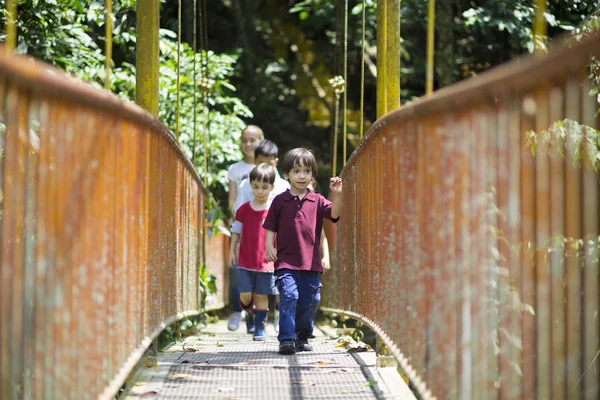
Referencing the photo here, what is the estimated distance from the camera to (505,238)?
8.02ft

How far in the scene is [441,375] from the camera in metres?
2.76

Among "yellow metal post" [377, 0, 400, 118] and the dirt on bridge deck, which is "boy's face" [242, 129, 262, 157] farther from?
the dirt on bridge deck

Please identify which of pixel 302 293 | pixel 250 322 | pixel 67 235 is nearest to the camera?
pixel 67 235

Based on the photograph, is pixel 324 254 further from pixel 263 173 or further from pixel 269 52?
pixel 269 52

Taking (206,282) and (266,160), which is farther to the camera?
(206,282)

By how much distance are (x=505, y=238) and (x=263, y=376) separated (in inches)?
75.2

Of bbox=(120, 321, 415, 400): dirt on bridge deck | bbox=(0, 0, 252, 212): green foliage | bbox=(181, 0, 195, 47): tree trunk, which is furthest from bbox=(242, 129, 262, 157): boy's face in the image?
bbox=(181, 0, 195, 47): tree trunk

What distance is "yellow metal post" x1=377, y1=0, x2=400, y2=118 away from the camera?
5.23 meters

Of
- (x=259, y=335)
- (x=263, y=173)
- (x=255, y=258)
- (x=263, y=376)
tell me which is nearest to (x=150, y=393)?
(x=263, y=376)

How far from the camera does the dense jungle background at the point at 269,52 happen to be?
7.96m

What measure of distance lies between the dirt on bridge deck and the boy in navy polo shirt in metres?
0.26

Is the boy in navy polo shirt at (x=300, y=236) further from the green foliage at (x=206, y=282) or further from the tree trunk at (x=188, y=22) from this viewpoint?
the tree trunk at (x=188, y=22)

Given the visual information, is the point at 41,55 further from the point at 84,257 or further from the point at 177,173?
the point at 84,257

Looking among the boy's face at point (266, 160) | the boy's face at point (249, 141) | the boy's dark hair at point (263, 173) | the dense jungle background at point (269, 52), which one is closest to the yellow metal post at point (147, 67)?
the boy's dark hair at point (263, 173)
